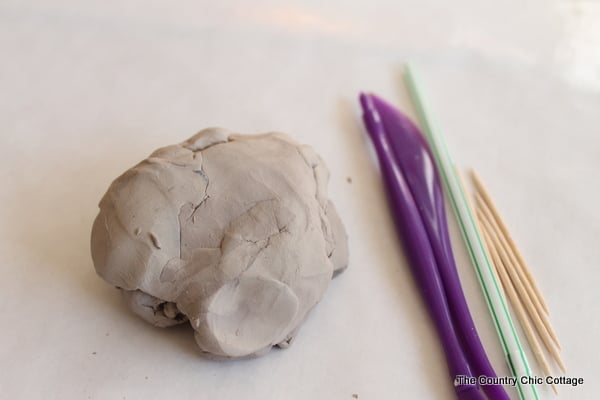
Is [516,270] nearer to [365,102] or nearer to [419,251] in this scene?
[419,251]

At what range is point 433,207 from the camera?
1.30 m

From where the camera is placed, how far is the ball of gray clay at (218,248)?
98 cm

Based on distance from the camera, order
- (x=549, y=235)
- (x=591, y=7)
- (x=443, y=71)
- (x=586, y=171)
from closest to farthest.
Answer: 1. (x=549, y=235)
2. (x=586, y=171)
3. (x=443, y=71)
4. (x=591, y=7)

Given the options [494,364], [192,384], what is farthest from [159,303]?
[494,364]

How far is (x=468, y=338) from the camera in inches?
44.4

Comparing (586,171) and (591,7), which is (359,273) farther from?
(591,7)

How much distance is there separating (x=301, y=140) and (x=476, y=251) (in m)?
0.48

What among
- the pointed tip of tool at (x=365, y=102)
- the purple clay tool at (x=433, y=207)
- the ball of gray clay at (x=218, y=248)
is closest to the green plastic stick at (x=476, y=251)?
the purple clay tool at (x=433, y=207)

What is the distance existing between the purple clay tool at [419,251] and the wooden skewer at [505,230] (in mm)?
182

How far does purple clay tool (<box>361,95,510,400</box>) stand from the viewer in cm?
111

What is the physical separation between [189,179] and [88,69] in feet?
1.97

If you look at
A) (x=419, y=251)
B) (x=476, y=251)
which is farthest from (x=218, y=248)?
(x=476, y=251)

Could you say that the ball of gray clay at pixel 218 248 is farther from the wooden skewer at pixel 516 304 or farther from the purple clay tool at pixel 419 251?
the wooden skewer at pixel 516 304

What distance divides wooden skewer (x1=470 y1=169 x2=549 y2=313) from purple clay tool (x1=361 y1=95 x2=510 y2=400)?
0.10 meters
